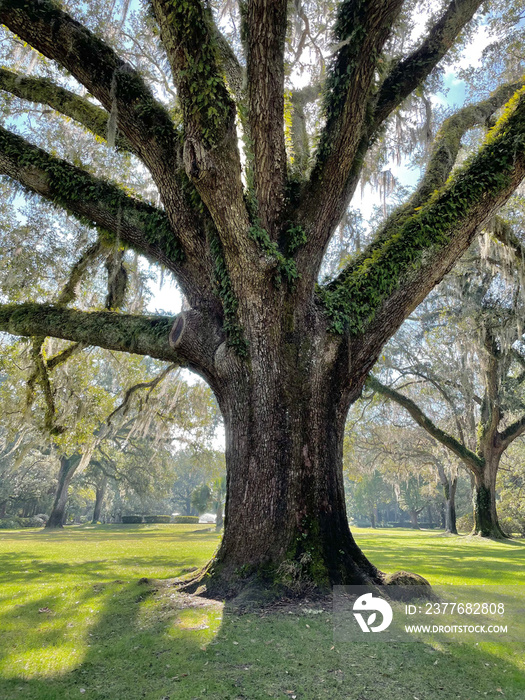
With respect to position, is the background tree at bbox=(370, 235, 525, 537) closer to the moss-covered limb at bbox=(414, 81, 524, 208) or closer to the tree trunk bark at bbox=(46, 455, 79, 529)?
the moss-covered limb at bbox=(414, 81, 524, 208)

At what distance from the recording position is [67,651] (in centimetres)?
306

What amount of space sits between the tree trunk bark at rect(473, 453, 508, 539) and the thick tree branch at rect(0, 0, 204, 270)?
13.4 meters

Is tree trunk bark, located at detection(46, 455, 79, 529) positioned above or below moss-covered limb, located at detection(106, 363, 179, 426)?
below

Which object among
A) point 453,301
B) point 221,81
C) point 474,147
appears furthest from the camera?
point 453,301

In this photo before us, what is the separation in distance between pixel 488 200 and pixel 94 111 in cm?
551

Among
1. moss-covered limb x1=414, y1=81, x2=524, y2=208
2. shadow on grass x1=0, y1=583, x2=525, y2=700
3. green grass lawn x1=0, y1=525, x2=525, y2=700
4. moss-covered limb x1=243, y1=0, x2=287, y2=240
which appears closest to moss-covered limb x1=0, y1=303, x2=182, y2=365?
moss-covered limb x1=243, y1=0, x2=287, y2=240

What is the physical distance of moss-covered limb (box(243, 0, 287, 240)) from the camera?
4129 mm

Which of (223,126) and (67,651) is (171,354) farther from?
(67,651)

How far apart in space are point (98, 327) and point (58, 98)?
3.48 metres

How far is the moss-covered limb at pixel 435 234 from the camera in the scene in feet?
16.5

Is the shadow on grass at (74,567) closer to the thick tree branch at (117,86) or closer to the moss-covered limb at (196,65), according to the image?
the thick tree branch at (117,86)

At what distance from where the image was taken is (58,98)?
6066 millimetres

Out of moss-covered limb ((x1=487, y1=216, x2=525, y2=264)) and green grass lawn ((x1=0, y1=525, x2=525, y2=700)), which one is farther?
moss-covered limb ((x1=487, y1=216, x2=525, y2=264))

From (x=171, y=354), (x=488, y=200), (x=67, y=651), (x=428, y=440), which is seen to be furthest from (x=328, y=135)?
(x=428, y=440)
